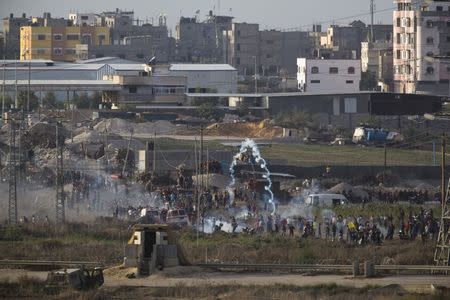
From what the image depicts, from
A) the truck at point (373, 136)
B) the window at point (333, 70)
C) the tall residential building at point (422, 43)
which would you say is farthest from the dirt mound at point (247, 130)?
the window at point (333, 70)

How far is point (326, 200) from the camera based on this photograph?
32062 mm

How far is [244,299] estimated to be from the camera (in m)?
20.5

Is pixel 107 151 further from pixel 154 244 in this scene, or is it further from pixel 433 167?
pixel 154 244

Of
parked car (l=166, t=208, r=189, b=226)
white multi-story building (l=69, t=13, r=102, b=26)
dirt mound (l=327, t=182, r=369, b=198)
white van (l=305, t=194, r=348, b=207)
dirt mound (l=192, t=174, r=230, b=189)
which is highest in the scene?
white multi-story building (l=69, t=13, r=102, b=26)

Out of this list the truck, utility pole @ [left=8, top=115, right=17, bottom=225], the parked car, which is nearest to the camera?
the parked car

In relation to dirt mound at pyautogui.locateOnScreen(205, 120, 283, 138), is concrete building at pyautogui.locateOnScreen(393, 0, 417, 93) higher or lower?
higher

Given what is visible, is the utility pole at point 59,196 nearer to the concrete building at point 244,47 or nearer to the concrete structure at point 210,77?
the concrete structure at point 210,77

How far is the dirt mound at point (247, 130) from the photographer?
48.8 meters

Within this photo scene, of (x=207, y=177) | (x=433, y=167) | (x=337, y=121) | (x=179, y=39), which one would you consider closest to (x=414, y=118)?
(x=337, y=121)

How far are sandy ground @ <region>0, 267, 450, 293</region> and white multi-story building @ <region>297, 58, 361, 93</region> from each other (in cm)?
4559

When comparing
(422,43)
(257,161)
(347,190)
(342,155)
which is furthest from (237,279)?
(422,43)

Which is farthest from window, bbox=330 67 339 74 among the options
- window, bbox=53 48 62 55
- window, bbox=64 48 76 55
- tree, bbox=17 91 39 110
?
window, bbox=53 48 62 55

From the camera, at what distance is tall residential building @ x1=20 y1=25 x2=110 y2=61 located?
80.5 metres

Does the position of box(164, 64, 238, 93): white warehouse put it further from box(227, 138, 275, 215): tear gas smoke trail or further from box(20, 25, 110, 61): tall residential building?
box(227, 138, 275, 215): tear gas smoke trail
